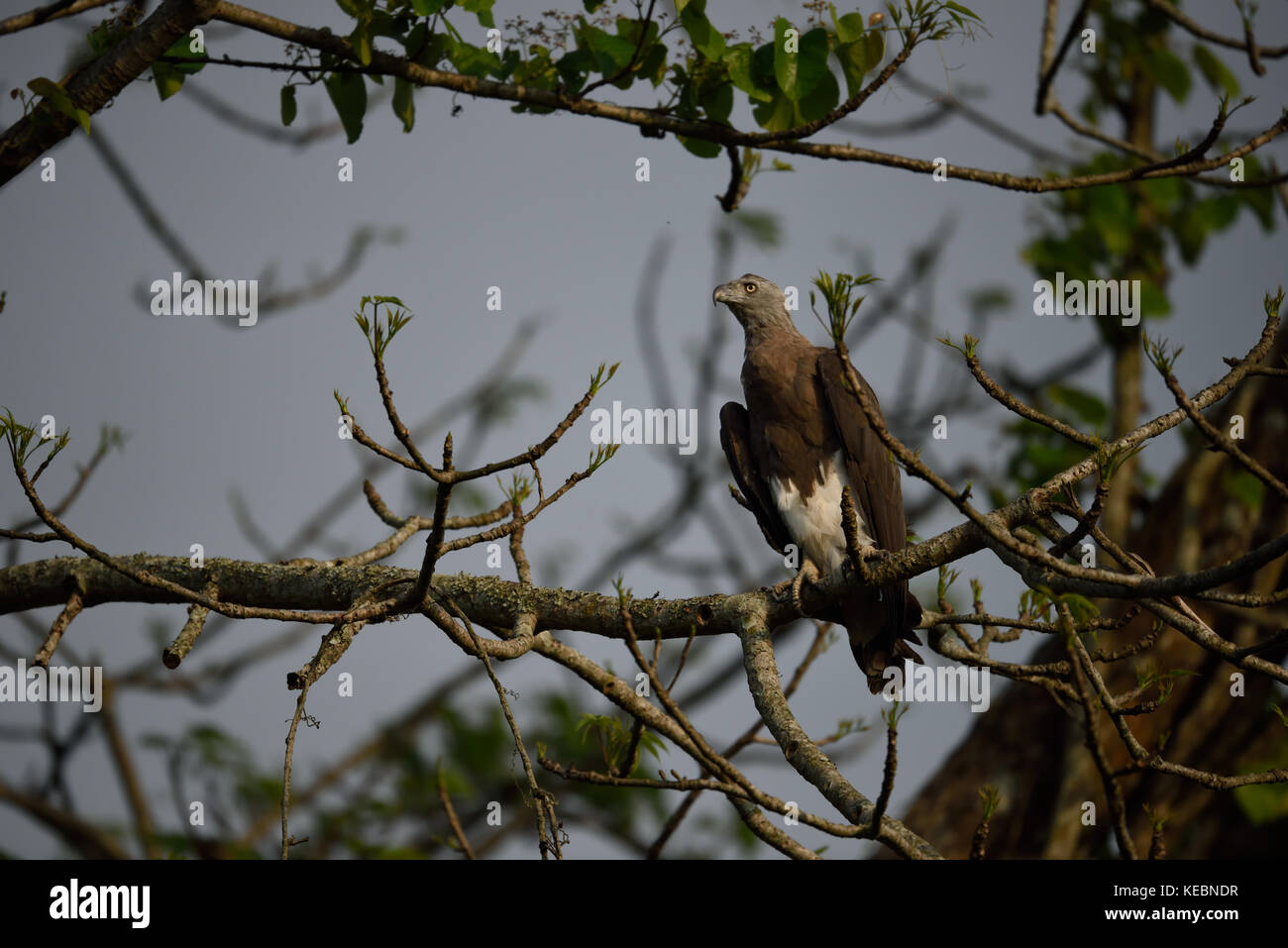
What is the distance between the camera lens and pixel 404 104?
3.86 m

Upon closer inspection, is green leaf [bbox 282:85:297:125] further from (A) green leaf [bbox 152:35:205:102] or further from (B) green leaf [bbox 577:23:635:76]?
(B) green leaf [bbox 577:23:635:76]

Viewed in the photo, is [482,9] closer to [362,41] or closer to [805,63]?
[362,41]

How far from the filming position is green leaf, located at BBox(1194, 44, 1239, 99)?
5.46 metres

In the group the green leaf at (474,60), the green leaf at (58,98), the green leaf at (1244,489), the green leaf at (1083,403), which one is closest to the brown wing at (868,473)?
the green leaf at (474,60)

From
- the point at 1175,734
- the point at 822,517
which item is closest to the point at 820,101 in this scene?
the point at 822,517

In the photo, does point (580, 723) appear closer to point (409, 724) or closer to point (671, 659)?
point (671, 659)

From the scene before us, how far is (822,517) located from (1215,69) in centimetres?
312

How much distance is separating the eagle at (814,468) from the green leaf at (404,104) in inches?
77.9

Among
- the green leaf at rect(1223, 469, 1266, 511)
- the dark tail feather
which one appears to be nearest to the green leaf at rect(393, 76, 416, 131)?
the dark tail feather

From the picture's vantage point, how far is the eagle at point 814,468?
454 cm

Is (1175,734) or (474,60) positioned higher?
(474,60)

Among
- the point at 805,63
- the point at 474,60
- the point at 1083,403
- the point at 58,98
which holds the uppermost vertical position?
the point at 474,60

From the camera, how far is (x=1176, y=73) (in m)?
5.98
